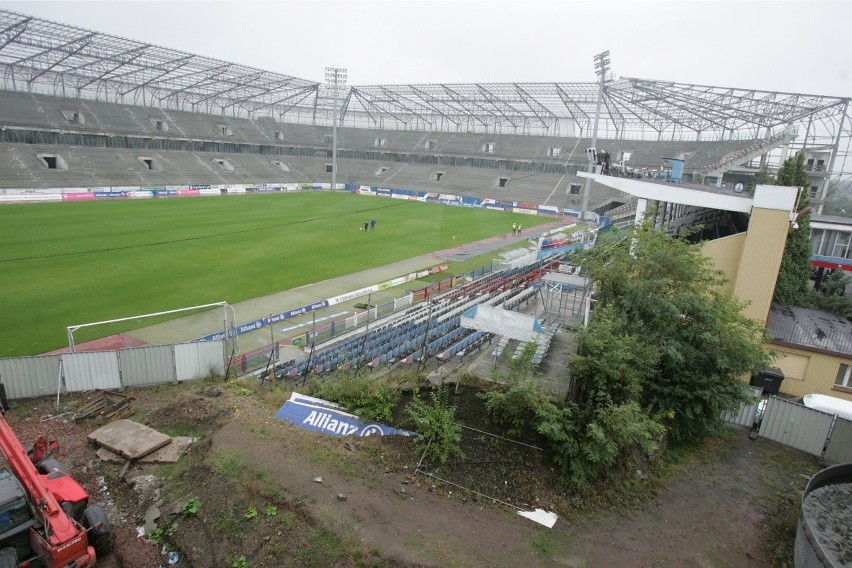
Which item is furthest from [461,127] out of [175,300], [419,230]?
[175,300]

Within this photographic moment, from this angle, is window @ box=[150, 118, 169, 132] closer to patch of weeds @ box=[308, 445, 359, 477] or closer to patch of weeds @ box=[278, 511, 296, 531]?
patch of weeds @ box=[308, 445, 359, 477]

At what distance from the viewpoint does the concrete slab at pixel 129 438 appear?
9930mm

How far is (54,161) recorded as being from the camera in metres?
54.2

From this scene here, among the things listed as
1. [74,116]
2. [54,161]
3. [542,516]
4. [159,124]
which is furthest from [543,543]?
[159,124]

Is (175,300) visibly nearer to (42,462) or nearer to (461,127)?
(42,462)

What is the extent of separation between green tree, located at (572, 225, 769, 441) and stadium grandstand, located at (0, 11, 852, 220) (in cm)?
1674

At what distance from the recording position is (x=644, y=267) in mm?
13570

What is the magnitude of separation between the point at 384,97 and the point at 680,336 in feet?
244

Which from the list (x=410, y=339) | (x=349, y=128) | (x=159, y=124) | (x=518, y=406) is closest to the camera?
(x=518, y=406)

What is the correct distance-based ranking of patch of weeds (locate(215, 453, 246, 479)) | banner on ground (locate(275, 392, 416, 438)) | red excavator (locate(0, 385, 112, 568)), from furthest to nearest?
banner on ground (locate(275, 392, 416, 438)) → patch of weeds (locate(215, 453, 246, 479)) → red excavator (locate(0, 385, 112, 568))

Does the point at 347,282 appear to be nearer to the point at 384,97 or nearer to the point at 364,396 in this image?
the point at 364,396

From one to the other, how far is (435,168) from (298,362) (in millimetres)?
68738

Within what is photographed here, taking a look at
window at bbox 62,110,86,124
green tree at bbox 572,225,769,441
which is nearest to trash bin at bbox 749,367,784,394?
green tree at bbox 572,225,769,441

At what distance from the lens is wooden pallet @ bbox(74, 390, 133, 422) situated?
11414mm
